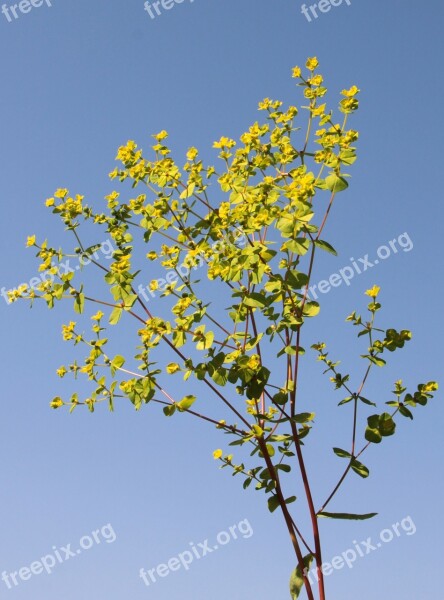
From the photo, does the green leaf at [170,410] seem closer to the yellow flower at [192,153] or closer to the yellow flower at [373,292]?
the yellow flower at [373,292]

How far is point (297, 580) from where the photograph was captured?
3.88 m

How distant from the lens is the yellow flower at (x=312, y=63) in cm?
462

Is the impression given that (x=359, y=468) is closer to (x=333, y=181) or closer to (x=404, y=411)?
(x=404, y=411)

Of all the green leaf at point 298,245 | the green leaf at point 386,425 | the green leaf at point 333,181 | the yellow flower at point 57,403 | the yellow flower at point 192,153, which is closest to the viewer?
the green leaf at point 298,245

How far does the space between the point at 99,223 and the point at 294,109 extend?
1557 millimetres

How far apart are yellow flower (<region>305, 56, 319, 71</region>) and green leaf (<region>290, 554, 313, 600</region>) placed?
319cm

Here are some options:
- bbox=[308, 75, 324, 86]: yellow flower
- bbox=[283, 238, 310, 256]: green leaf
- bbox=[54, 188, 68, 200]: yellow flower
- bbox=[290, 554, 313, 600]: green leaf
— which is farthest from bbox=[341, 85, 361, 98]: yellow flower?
bbox=[290, 554, 313, 600]: green leaf

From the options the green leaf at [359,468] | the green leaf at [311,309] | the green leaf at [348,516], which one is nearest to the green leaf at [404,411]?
the green leaf at [359,468]

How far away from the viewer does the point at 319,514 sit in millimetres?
3934

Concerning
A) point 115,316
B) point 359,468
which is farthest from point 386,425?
point 115,316

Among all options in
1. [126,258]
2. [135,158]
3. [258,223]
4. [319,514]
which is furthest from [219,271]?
[319,514]

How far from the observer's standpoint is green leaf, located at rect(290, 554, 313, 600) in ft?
12.7

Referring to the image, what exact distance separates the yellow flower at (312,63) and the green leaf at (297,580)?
319 centimetres

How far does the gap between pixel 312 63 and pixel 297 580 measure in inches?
132
